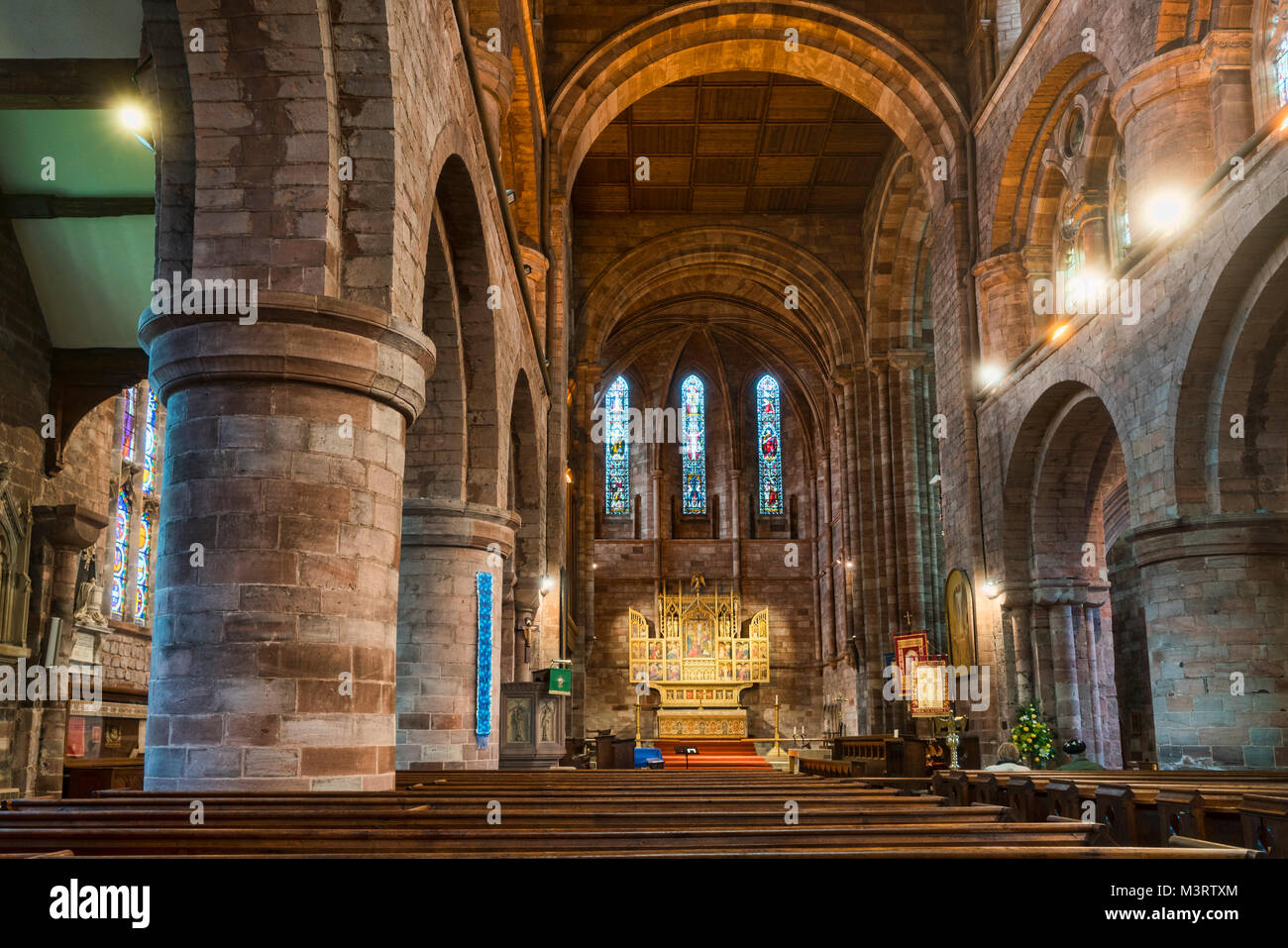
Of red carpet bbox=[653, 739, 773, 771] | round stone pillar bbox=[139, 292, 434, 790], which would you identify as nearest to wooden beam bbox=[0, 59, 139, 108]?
round stone pillar bbox=[139, 292, 434, 790]

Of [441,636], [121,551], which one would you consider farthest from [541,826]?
[121,551]

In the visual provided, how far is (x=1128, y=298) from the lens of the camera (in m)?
12.1

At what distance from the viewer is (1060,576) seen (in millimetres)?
15250

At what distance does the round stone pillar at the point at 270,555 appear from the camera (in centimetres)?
559

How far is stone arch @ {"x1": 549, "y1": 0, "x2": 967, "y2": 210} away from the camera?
715 inches

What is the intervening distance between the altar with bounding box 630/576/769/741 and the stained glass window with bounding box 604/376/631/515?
486cm

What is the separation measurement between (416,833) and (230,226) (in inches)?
155

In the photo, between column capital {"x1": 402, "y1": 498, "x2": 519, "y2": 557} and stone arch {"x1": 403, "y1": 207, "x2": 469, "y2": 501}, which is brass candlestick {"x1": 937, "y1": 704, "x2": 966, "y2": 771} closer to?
column capital {"x1": 402, "y1": 498, "x2": 519, "y2": 557}

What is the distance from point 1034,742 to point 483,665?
7439 millimetres

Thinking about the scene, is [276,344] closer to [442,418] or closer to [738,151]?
[442,418]

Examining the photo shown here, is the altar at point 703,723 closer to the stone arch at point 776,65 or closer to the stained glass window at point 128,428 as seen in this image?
the stone arch at point 776,65

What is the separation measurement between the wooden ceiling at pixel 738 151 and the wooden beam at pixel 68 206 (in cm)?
1168

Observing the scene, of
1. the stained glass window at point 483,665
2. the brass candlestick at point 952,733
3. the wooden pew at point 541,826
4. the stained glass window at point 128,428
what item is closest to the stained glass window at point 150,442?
the stained glass window at point 128,428
